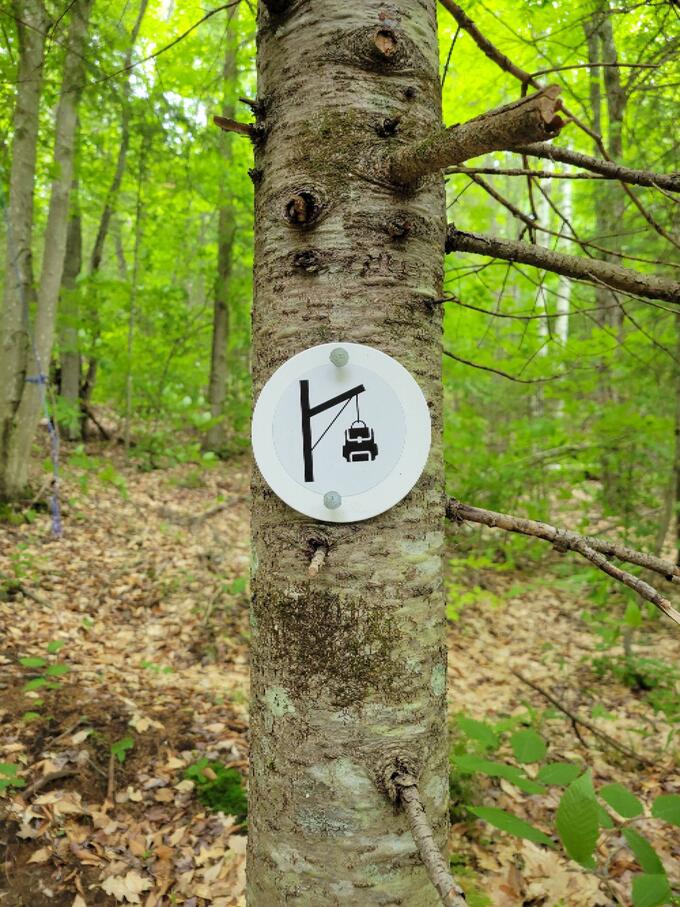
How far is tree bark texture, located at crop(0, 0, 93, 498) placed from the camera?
5.36m

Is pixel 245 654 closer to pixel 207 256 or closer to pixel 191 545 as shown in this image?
pixel 191 545

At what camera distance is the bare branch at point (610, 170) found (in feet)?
3.30

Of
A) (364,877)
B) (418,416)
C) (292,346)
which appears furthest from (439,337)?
(364,877)

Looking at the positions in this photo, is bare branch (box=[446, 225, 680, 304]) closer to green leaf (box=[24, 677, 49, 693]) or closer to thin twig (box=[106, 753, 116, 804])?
thin twig (box=[106, 753, 116, 804])

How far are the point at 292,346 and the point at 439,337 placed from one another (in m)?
0.28

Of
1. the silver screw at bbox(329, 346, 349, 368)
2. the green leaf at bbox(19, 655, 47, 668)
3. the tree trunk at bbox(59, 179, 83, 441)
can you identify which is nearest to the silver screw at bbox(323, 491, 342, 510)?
the silver screw at bbox(329, 346, 349, 368)

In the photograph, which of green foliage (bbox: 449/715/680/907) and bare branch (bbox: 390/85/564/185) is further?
green foliage (bbox: 449/715/680/907)

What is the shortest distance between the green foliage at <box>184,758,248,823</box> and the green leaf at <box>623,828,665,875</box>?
1.56 m

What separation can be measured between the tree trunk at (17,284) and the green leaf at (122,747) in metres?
3.59

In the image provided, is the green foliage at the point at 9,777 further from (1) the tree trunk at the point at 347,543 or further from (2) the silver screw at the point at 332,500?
(2) the silver screw at the point at 332,500

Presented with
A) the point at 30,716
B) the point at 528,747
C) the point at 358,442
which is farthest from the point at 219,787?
the point at 358,442

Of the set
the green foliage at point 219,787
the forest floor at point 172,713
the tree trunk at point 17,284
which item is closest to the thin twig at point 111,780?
the forest floor at point 172,713

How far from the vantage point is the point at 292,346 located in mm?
981

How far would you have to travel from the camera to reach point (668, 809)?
5.24 feet
